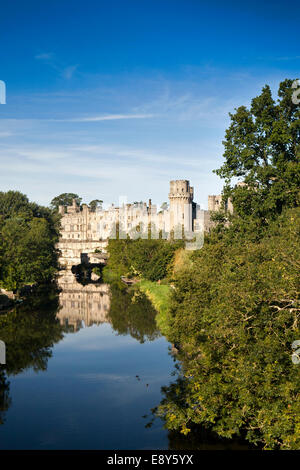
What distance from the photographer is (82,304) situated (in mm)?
46000

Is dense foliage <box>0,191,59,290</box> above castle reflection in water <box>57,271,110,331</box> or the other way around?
above

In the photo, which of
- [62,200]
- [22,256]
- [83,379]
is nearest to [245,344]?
[83,379]

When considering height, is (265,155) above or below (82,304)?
above

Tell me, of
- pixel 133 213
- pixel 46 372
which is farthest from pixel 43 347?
pixel 133 213

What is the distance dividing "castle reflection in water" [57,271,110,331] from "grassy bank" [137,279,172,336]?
13.2 ft

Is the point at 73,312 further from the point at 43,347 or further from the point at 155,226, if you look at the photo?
the point at 155,226

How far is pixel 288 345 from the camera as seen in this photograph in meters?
14.0

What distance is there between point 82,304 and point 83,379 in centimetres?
2352


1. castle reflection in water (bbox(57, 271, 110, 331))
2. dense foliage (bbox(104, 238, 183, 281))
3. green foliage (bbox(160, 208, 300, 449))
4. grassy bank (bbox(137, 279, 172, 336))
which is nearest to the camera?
green foliage (bbox(160, 208, 300, 449))

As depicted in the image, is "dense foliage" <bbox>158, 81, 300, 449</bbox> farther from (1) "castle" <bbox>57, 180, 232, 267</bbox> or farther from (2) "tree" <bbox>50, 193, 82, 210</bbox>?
(2) "tree" <bbox>50, 193, 82, 210</bbox>

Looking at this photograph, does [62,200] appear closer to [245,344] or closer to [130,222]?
[130,222]

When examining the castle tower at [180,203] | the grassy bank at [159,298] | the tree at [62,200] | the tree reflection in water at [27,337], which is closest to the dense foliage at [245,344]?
the tree reflection in water at [27,337]

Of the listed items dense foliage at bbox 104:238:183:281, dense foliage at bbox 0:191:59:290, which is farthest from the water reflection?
dense foliage at bbox 0:191:59:290

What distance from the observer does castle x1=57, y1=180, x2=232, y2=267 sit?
228ft
